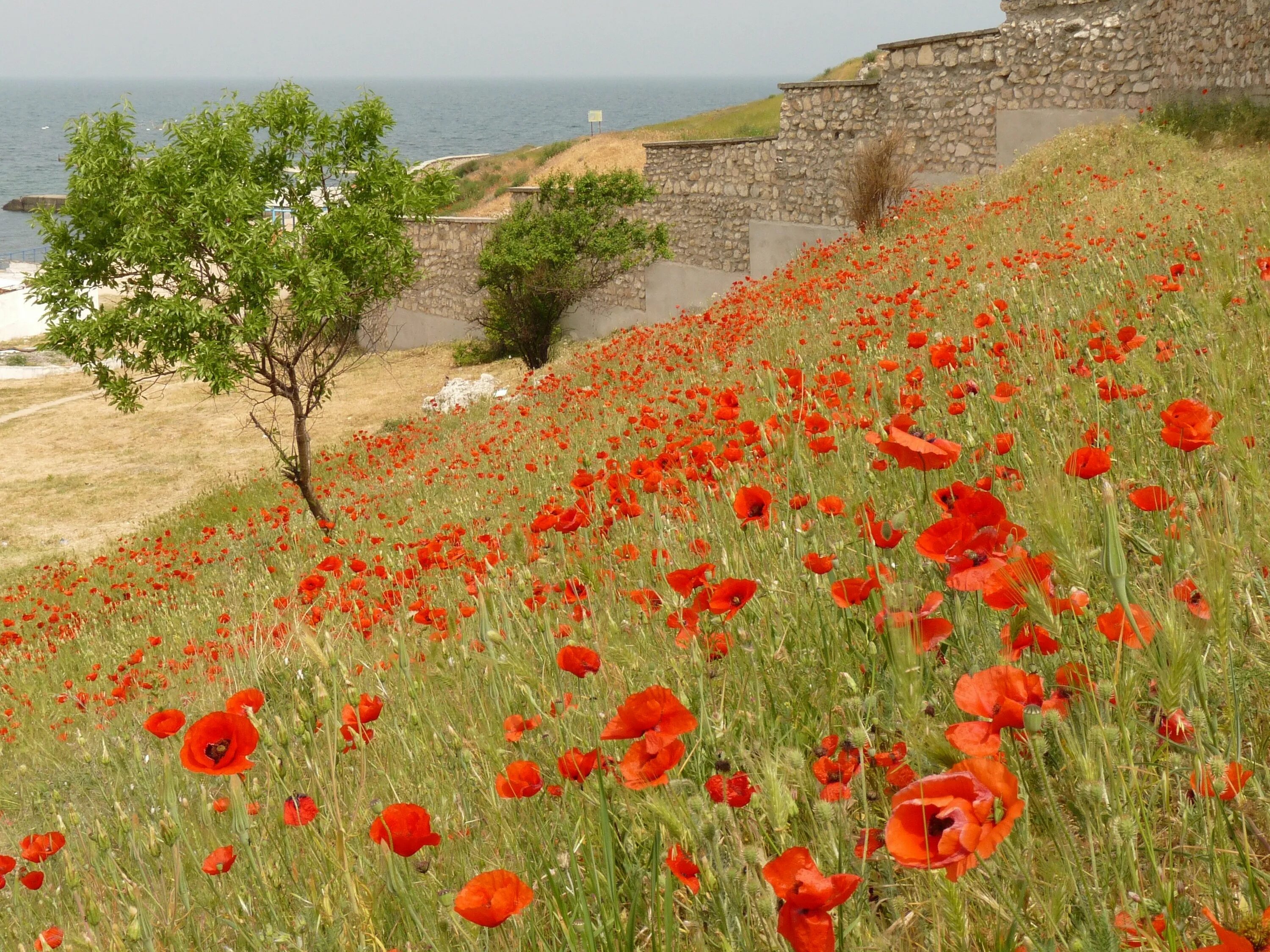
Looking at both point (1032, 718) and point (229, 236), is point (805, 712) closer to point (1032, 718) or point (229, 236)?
point (1032, 718)

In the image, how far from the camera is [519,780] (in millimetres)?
1633

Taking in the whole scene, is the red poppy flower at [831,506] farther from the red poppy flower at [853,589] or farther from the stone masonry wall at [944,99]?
the stone masonry wall at [944,99]

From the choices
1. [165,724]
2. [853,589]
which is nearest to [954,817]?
[853,589]

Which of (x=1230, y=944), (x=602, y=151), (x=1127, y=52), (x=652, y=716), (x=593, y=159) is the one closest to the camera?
(x=1230, y=944)

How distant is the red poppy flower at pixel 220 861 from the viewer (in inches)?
66.8

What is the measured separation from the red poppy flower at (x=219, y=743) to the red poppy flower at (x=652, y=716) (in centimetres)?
61

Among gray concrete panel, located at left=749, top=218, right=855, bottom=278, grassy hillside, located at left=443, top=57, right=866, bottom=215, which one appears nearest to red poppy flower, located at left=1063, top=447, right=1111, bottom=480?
gray concrete panel, located at left=749, top=218, right=855, bottom=278

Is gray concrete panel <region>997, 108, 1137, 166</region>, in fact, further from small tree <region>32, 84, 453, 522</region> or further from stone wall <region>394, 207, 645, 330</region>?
stone wall <region>394, 207, 645, 330</region>

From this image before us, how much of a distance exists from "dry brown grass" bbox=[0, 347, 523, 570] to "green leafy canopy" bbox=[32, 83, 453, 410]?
436 cm

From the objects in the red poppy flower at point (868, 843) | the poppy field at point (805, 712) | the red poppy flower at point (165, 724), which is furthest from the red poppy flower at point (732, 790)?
the red poppy flower at point (165, 724)

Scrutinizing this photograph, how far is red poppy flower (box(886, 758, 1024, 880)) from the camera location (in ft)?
2.92

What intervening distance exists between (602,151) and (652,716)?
36.0 metres

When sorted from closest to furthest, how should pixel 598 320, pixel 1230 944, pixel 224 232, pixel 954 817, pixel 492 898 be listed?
pixel 1230 944 → pixel 954 817 → pixel 492 898 → pixel 224 232 → pixel 598 320

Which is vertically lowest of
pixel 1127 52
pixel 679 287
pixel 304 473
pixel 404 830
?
pixel 304 473
